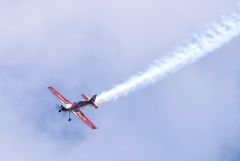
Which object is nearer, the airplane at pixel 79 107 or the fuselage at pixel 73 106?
the airplane at pixel 79 107

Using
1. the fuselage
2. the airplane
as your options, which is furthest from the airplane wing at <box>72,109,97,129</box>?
the fuselage

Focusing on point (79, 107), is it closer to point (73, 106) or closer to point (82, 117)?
point (73, 106)

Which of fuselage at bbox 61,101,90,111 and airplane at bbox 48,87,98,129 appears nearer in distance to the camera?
airplane at bbox 48,87,98,129

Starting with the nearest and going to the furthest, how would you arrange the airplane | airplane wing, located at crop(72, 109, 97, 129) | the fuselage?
1. the airplane
2. airplane wing, located at crop(72, 109, 97, 129)
3. the fuselage

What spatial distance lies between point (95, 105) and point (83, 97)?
133 inches

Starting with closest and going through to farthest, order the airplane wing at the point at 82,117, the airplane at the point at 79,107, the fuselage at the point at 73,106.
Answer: the airplane at the point at 79,107
the airplane wing at the point at 82,117
the fuselage at the point at 73,106

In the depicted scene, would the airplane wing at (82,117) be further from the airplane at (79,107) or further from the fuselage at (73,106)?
the fuselage at (73,106)

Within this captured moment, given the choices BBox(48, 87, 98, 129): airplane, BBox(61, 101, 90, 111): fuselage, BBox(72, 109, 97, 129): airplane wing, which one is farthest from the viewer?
BBox(61, 101, 90, 111): fuselage

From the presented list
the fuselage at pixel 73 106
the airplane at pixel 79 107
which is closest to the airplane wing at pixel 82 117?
the airplane at pixel 79 107

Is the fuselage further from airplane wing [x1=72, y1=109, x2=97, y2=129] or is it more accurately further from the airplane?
airplane wing [x1=72, y1=109, x2=97, y2=129]

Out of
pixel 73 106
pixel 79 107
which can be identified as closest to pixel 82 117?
pixel 79 107

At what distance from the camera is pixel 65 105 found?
19762 centimetres

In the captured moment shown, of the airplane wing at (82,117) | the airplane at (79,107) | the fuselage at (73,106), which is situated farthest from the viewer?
the fuselage at (73,106)

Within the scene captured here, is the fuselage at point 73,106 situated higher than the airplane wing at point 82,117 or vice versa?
the fuselage at point 73,106
